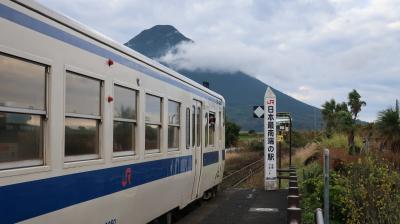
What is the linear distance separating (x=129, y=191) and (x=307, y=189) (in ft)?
25.4

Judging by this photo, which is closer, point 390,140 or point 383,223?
point 383,223

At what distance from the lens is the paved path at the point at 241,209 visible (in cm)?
1180

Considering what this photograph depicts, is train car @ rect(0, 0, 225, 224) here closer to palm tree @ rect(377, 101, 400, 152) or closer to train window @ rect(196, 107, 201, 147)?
train window @ rect(196, 107, 201, 147)

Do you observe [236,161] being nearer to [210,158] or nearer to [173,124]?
[210,158]

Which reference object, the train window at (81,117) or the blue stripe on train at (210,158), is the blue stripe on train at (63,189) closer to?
the train window at (81,117)

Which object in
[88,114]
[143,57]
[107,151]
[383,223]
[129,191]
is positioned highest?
[143,57]

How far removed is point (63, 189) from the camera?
5.39 meters

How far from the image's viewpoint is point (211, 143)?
14352 mm

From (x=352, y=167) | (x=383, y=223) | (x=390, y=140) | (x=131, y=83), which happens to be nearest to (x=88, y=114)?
(x=131, y=83)

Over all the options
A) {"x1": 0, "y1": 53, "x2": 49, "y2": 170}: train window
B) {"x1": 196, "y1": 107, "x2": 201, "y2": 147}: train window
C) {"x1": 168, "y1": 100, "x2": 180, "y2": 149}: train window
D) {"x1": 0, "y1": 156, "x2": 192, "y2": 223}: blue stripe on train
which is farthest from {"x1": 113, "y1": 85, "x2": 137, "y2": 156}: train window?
{"x1": 196, "y1": 107, "x2": 201, "y2": 147}: train window

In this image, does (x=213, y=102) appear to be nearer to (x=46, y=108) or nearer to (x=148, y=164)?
(x=148, y=164)

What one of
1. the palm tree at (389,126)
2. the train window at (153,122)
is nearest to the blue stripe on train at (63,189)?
the train window at (153,122)

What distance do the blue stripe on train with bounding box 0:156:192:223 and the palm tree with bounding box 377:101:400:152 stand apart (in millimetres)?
16419

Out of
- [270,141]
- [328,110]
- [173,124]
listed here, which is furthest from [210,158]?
[328,110]
